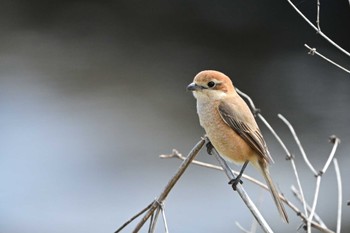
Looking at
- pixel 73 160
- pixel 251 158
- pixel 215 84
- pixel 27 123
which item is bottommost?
pixel 251 158

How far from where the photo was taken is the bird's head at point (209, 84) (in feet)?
12.0

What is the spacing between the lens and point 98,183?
6.94 meters

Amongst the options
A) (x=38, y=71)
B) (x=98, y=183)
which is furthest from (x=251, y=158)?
(x=38, y=71)

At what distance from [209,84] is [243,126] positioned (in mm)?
299

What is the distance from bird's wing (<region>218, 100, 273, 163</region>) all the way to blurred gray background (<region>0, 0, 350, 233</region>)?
265 centimetres

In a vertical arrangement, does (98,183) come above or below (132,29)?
below

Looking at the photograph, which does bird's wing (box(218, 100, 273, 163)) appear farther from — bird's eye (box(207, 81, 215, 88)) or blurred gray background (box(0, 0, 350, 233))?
blurred gray background (box(0, 0, 350, 233))

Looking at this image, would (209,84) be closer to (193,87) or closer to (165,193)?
(193,87)

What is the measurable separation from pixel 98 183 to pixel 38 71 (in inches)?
91.5

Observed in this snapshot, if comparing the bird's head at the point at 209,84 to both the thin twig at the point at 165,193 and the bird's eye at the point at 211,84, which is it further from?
the thin twig at the point at 165,193

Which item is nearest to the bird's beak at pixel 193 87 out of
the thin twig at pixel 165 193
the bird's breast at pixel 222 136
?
the bird's breast at pixel 222 136

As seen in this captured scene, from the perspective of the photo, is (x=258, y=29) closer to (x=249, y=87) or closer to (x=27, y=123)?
(x=249, y=87)

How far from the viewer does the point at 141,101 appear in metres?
8.23

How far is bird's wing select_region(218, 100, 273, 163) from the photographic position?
3727mm
